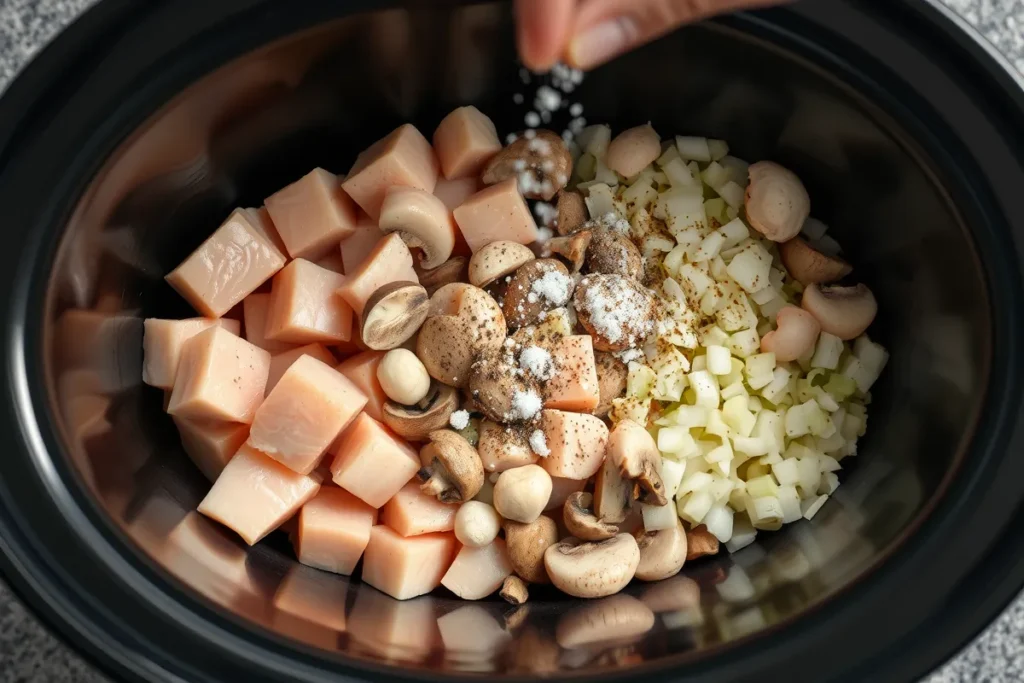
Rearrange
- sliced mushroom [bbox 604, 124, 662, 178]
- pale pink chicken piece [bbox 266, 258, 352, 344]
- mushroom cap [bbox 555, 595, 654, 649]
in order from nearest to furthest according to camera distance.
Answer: mushroom cap [bbox 555, 595, 654, 649] < pale pink chicken piece [bbox 266, 258, 352, 344] < sliced mushroom [bbox 604, 124, 662, 178]

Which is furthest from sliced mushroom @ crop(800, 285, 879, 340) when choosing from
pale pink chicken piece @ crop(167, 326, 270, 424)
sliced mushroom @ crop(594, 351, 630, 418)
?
pale pink chicken piece @ crop(167, 326, 270, 424)

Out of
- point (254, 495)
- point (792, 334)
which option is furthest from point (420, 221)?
point (792, 334)

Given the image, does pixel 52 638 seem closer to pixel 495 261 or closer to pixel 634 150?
pixel 495 261

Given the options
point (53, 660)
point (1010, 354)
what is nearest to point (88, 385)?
point (53, 660)

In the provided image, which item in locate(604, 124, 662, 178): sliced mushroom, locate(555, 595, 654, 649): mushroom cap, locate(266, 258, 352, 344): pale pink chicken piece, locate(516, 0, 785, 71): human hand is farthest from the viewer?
locate(604, 124, 662, 178): sliced mushroom

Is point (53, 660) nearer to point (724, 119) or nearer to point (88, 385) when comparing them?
point (88, 385)

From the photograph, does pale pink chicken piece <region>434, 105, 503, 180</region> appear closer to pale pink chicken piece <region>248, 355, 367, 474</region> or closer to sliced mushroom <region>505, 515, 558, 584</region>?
pale pink chicken piece <region>248, 355, 367, 474</region>

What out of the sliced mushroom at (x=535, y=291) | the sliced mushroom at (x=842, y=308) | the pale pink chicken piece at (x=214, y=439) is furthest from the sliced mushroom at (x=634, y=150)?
the pale pink chicken piece at (x=214, y=439)
